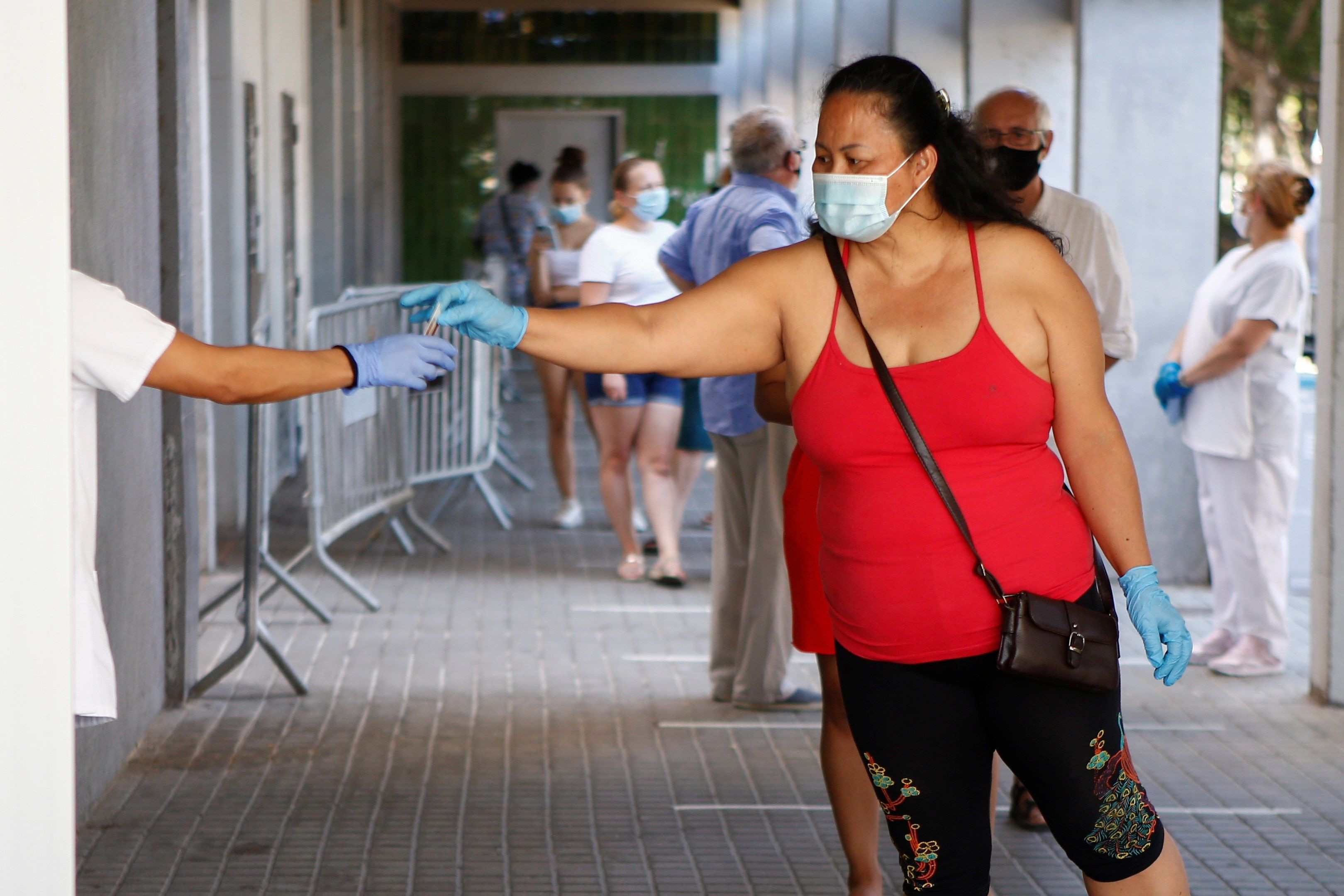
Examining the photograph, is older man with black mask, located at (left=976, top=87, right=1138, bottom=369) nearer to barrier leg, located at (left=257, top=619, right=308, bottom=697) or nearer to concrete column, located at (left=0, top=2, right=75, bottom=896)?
concrete column, located at (left=0, top=2, right=75, bottom=896)

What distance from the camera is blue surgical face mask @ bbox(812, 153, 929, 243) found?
Answer: 7.86 feet

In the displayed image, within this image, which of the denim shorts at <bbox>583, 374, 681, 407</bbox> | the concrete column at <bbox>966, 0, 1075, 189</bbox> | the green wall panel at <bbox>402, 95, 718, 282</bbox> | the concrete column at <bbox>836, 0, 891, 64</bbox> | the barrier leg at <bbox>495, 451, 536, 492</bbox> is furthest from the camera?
the green wall panel at <bbox>402, 95, 718, 282</bbox>

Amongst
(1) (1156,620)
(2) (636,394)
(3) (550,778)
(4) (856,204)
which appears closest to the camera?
(4) (856,204)

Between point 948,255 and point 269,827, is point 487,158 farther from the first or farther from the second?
point 948,255

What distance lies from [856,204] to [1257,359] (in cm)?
369

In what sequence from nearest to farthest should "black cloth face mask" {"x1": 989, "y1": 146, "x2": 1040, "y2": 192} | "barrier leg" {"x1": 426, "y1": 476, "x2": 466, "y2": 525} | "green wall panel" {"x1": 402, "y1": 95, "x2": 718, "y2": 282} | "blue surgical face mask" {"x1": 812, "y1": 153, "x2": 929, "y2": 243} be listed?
1. "blue surgical face mask" {"x1": 812, "y1": 153, "x2": 929, "y2": 243}
2. "black cloth face mask" {"x1": 989, "y1": 146, "x2": 1040, "y2": 192}
3. "barrier leg" {"x1": 426, "y1": 476, "x2": 466, "y2": 525}
4. "green wall panel" {"x1": 402, "y1": 95, "x2": 718, "y2": 282}

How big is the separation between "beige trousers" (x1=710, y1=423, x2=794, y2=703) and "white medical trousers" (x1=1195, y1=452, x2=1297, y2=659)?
5.76 feet

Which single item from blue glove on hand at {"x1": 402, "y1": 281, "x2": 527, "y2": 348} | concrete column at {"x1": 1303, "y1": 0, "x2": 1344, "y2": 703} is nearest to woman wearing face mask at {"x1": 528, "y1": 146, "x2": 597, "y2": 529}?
concrete column at {"x1": 1303, "y1": 0, "x2": 1344, "y2": 703}

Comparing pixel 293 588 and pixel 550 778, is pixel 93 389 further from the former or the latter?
pixel 293 588

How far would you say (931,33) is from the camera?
946 cm

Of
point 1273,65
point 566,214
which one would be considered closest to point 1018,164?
point 566,214

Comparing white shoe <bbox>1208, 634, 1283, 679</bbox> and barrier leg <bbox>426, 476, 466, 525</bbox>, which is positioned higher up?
barrier leg <bbox>426, 476, 466, 525</bbox>

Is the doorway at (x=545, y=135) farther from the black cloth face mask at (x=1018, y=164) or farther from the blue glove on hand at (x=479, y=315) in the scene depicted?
the blue glove on hand at (x=479, y=315)

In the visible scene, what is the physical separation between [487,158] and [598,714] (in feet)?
52.1
